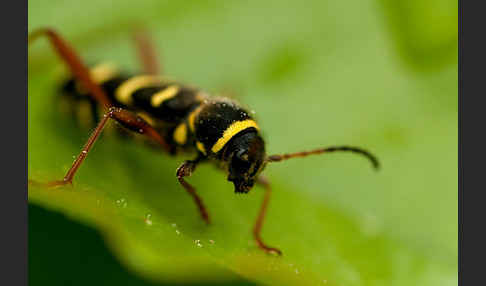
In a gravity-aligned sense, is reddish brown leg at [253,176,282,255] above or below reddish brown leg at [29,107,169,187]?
below

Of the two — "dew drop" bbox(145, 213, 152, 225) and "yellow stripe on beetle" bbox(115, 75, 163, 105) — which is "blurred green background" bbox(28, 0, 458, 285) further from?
"yellow stripe on beetle" bbox(115, 75, 163, 105)

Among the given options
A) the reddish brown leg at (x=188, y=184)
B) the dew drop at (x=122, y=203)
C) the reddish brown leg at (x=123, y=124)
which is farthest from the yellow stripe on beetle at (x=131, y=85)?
the dew drop at (x=122, y=203)

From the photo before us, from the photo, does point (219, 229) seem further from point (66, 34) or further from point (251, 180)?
point (66, 34)

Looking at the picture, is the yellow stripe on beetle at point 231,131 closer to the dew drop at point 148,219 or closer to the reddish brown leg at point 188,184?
the reddish brown leg at point 188,184

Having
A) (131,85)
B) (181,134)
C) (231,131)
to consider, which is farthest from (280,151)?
(131,85)

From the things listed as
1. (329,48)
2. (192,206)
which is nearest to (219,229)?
(192,206)

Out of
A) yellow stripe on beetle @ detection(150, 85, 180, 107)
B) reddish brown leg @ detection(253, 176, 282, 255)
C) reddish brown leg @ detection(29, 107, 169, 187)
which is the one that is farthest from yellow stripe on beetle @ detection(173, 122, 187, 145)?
reddish brown leg @ detection(253, 176, 282, 255)

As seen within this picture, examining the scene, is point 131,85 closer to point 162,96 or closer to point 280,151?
point 162,96

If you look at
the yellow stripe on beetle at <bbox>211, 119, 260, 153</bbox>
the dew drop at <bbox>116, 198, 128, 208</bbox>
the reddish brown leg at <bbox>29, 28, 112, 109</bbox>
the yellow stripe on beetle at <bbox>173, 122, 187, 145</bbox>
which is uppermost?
the reddish brown leg at <bbox>29, 28, 112, 109</bbox>
